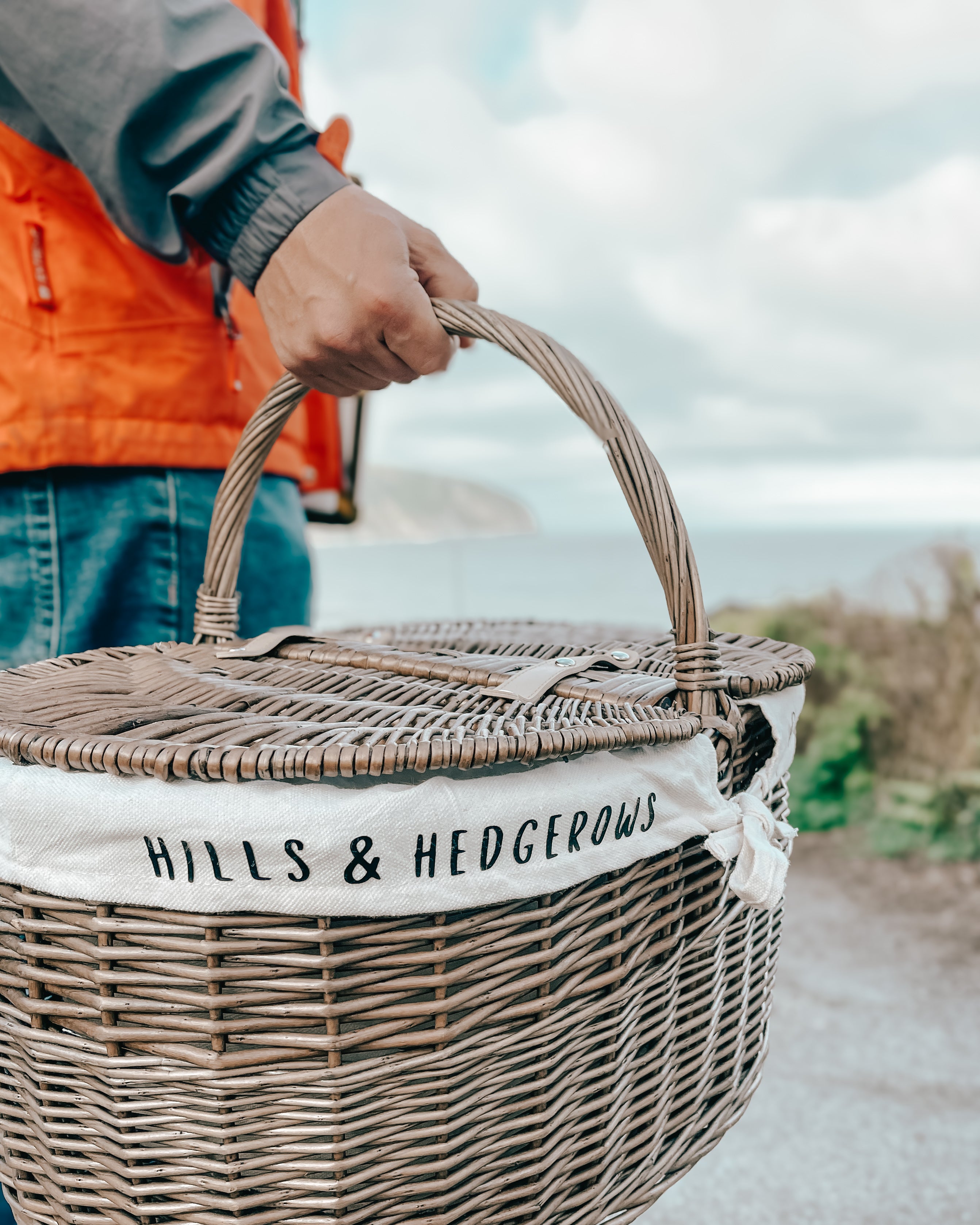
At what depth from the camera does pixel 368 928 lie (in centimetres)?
55

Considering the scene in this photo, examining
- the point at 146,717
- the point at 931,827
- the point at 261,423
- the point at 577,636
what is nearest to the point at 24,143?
the point at 261,423

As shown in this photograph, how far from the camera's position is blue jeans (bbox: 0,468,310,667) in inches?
37.8

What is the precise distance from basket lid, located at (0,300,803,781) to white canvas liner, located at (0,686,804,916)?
2 centimetres

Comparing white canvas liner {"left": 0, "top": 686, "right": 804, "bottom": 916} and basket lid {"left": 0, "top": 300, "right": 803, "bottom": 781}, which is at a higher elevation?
basket lid {"left": 0, "top": 300, "right": 803, "bottom": 781}

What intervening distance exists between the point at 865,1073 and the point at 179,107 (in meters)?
1.76

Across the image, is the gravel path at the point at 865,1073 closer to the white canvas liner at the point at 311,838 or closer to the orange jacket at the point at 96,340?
the white canvas liner at the point at 311,838

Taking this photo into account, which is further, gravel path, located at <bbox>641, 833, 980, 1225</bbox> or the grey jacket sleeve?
gravel path, located at <bbox>641, 833, 980, 1225</bbox>

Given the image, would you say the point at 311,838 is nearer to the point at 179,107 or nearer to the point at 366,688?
the point at 366,688

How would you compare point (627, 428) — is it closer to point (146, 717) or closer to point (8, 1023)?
point (146, 717)

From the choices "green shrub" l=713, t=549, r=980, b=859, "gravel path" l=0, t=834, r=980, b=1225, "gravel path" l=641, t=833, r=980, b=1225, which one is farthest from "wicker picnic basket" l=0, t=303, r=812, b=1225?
"green shrub" l=713, t=549, r=980, b=859

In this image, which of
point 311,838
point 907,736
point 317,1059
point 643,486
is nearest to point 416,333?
point 643,486

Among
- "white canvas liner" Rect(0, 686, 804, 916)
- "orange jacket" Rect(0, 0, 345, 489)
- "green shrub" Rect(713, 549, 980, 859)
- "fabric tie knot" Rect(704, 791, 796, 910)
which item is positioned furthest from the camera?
"green shrub" Rect(713, 549, 980, 859)

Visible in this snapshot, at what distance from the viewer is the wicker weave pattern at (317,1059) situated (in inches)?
21.9

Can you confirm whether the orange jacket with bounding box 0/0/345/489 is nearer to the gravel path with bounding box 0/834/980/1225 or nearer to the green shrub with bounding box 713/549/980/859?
the gravel path with bounding box 0/834/980/1225
